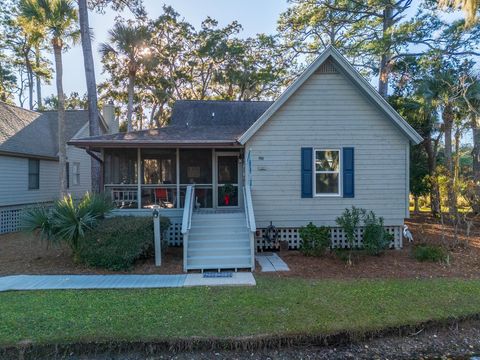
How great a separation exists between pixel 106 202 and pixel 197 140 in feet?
10.6

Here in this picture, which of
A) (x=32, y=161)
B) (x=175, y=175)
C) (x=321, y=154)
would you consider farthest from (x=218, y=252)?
(x=32, y=161)

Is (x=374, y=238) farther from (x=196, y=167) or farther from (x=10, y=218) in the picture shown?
(x=10, y=218)

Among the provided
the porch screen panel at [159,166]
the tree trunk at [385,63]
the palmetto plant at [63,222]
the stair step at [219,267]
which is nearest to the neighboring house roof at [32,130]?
the porch screen panel at [159,166]

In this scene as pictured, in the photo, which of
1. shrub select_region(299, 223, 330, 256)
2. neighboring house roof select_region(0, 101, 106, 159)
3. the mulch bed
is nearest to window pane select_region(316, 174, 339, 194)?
shrub select_region(299, 223, 330, 256)

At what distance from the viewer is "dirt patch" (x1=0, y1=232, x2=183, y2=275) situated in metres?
7.95

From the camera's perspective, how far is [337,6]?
66.4ft

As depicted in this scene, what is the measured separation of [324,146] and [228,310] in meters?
6.31

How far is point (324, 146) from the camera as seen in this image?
33.1 ft

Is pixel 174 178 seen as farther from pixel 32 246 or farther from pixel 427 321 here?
pixel 427 321

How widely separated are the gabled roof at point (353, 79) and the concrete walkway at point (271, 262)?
3.41 metres

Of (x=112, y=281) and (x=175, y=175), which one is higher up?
(x=175, y=175)

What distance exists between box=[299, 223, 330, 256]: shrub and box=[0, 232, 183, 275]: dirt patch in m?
3.52

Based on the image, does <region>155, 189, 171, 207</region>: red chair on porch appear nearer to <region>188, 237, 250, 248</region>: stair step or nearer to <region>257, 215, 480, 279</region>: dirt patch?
<region>188, 237, 250, 248</region>: stair step

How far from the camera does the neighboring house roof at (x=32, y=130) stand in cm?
1478
